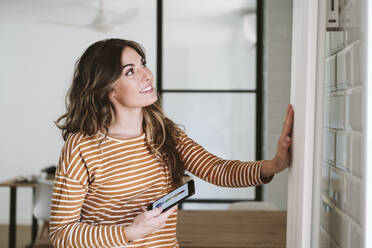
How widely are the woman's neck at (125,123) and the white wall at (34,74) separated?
2908 mm

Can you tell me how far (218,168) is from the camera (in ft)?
4.39

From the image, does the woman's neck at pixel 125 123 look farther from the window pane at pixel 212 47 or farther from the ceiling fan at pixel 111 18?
the ceiling fan at pixel 111 18

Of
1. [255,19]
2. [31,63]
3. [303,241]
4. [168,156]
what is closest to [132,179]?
[168,156]

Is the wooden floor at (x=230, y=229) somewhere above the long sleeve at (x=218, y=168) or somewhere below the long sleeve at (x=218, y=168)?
below

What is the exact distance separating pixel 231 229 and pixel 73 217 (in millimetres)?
826

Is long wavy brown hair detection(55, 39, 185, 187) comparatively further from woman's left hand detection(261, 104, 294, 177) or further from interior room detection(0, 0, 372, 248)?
interior room detection(0, 0, 372, 248)

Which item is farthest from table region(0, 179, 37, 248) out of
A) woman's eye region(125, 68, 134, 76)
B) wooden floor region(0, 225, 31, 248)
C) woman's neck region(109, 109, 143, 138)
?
woman's eye region(125, 68, 134, 76)

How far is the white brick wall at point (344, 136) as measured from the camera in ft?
2.63

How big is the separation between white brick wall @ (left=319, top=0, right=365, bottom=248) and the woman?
136mm

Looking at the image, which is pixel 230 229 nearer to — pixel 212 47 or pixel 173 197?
pixel 173 197

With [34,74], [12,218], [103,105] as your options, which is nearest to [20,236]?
[12,218]

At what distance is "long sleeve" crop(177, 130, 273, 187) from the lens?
1.25 m

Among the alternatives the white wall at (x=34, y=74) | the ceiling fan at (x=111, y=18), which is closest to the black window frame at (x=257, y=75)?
the ceiling fan at (x=111, y=18)

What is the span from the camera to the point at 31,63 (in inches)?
166
